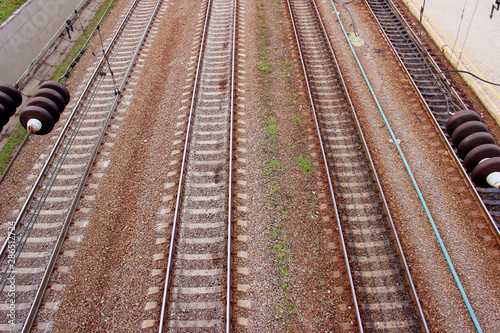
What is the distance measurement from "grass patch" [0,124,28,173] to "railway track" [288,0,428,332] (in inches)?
453

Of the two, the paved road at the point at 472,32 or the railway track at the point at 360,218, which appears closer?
the railway track at the point at 360,218

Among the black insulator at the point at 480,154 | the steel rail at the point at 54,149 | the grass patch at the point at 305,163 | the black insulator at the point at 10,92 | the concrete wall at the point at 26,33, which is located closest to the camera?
the black insulator at the point at 480,154

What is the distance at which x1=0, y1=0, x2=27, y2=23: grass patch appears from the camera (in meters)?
15.1

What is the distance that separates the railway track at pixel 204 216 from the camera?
315 inches

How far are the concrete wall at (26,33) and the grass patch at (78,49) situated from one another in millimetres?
1258

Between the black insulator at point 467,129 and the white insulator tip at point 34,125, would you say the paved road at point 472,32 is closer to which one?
the black insulator at point 467,129

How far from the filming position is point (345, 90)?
13.6 metres

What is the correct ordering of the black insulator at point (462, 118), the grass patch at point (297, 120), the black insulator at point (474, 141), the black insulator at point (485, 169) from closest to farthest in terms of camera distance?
the black insulator at point (485, 169) < the black insulator at point (474, 141) < the black insulator at point (462, 118) < the grass patch at point (297, 120)

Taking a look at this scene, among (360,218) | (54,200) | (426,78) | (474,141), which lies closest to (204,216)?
(360,218)

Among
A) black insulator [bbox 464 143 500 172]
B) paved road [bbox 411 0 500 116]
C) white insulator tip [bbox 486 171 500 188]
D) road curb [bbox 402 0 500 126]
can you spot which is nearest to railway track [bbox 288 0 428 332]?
black insulator [bbox 464 143 500 172]

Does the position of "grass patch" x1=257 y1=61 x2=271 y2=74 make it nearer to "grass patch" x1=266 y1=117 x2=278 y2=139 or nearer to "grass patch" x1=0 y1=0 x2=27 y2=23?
"grass patch" x1=266 y1=117 x2=278 y2=139

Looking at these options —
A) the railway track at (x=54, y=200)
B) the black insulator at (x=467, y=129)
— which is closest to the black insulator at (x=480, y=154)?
the black insulator at (x=467, y=129)

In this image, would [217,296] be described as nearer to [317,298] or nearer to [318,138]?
[317,298]

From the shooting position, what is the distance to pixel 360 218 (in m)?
9.79
